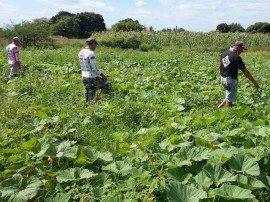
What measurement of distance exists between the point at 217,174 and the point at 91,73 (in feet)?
14.6

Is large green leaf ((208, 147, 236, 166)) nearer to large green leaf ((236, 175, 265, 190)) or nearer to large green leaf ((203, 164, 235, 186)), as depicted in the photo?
large green leaf ((203, 164, 235, 186))

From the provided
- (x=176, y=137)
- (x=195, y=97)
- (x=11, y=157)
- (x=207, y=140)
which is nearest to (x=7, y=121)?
(x=11, y=157)

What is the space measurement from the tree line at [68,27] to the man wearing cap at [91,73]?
2038 centimetres

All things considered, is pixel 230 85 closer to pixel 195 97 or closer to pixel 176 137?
pixel 195 97

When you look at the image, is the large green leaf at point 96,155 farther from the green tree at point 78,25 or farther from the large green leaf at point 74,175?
the green tree at point 78,25

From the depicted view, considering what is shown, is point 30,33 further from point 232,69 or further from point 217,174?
point 217,174

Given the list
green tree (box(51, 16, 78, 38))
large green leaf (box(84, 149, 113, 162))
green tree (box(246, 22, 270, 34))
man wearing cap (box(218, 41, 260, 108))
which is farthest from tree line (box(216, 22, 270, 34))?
large green leaf (box(84, 149, 113, 162))

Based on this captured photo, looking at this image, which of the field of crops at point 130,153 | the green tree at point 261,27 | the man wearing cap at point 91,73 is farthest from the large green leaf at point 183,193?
the green tree at point 261,27

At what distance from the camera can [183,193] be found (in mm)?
3021

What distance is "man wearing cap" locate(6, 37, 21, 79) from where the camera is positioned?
32.7 ft

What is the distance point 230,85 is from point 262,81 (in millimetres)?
2950

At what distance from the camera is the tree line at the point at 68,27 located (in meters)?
26.3

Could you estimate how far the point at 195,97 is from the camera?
7836 mm

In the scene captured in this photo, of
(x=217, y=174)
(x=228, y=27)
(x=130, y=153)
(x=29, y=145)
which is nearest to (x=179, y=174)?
(x=217, y=174)
